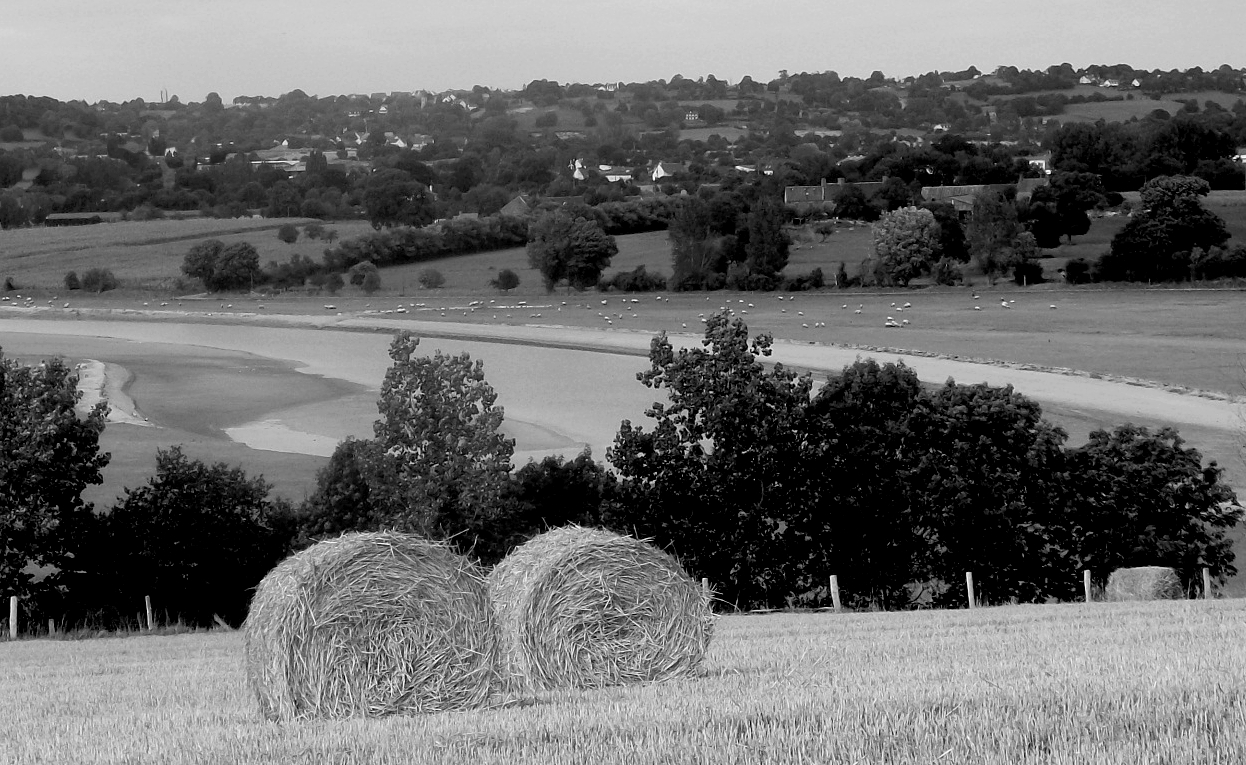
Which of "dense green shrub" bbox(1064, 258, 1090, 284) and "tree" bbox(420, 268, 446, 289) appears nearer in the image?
"dense green shrub" bbox(1064, 258, 1090, 284)

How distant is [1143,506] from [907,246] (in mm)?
66918

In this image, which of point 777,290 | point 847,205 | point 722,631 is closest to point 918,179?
point 847,205

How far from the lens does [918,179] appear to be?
13175cm

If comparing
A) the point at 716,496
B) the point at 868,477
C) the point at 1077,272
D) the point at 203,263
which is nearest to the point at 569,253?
the point at 203,263

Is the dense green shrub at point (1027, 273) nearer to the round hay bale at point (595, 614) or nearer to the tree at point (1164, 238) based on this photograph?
the tree at point (1164, 238)

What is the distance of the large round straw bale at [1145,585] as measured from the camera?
19.5m

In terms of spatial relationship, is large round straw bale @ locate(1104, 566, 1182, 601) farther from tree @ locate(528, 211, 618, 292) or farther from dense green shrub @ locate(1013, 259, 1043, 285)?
tree @ locate(528, 211, 618, 292)

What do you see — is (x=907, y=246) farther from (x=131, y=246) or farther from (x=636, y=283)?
(x=131, y=246)

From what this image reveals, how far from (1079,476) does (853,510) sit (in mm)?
4444

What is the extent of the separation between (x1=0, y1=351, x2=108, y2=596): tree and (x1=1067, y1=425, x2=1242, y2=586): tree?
17.9 metres

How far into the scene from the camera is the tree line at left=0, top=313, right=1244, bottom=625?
23250 millimetres

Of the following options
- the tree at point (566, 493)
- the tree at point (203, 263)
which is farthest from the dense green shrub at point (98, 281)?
the tree at point (566, 493)

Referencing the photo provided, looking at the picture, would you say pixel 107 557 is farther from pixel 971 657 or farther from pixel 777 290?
pixel 777 290

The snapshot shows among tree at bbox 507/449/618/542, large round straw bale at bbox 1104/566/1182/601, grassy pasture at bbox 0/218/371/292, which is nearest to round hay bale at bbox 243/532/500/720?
large round straw bale at bbox 1104/566/1182/601
